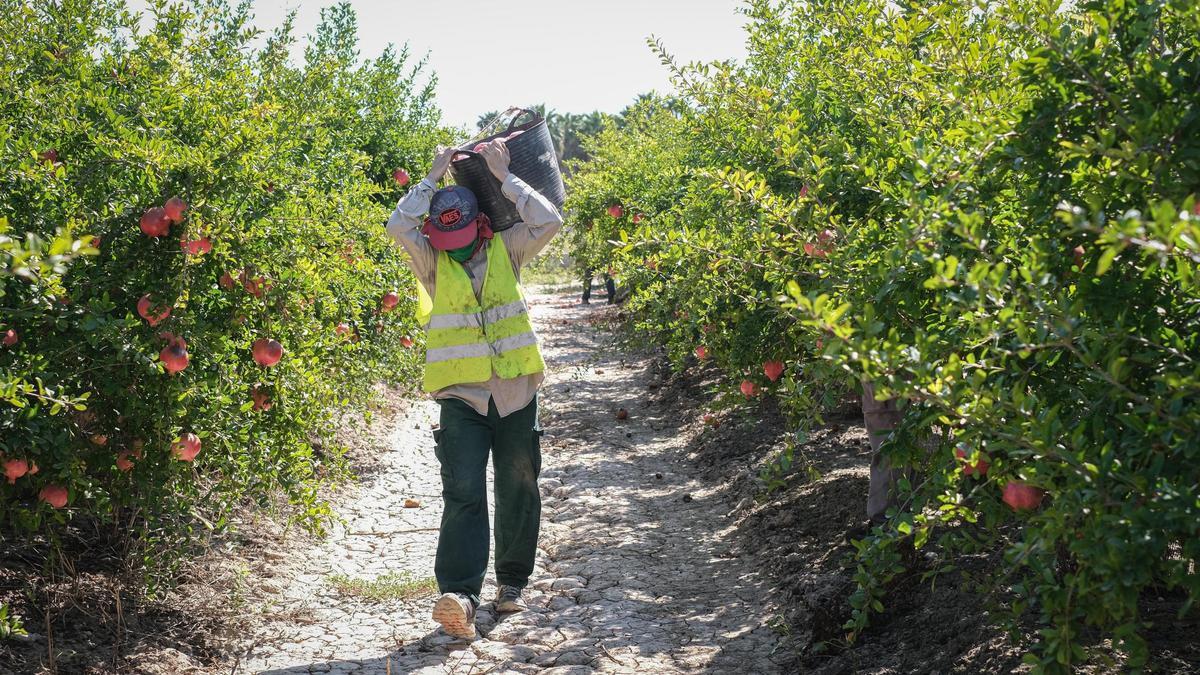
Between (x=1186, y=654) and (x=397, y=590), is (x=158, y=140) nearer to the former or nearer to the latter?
(x=397, y=590)

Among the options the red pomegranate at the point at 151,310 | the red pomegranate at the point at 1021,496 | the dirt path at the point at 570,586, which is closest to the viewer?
the red pomegranate at the point at 1021,496

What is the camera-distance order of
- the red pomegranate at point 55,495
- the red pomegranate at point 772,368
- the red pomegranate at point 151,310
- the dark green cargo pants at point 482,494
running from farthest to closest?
the red pomegranate at point 772,368, the dark green cargo pants at point 482,494, the red pomegranate at point 151,310, the red pomegranate at point 55,495

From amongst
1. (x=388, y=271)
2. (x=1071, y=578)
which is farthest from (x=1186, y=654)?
(x=388, y=271)

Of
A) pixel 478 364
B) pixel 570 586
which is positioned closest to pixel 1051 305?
pixel 478 364

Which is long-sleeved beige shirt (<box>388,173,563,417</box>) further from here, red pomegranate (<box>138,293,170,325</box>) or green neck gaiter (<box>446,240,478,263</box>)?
red pomegranate (<box>138,293,170,325</box>)

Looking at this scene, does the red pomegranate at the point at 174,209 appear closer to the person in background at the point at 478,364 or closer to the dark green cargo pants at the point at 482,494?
the person in background at the point at 478,364

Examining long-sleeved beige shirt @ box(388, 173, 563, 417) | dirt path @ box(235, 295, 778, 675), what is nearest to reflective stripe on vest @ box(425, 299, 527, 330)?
long-sleeved beige shirt @ box(388, 173, 563, 417)

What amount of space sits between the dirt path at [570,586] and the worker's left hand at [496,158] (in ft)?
6.09

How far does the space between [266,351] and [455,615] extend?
1211 millimetres

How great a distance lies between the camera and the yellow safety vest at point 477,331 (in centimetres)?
398

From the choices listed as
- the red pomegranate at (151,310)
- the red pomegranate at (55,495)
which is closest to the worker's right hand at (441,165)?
the red pomegranate at (151,310)

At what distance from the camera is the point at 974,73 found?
318 cm

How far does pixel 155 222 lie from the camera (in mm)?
3254

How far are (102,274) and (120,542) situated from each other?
52.3 inches
